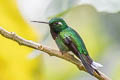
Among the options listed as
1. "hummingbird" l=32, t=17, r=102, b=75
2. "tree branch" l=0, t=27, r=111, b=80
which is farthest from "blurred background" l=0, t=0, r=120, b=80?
"tree branch" l=0, t=27, r=111, b=80

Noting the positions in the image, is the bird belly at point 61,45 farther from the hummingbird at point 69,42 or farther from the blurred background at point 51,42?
the blurred background at point 51,42

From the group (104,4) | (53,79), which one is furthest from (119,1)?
(53,79)

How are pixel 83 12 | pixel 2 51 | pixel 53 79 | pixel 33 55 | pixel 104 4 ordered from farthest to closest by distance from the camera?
pixel 2 51, pixel 53 79, pixel 83 12, pixel 33 55, pixel 104 4

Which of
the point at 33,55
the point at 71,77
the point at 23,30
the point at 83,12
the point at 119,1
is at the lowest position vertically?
the point at 71,77

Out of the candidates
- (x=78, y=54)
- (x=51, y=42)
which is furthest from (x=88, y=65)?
(x=51, y=42)

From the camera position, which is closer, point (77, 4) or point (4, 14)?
point (77, 4)

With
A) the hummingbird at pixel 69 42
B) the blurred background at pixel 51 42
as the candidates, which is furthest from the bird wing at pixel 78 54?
the blurred background at pixel 51 42

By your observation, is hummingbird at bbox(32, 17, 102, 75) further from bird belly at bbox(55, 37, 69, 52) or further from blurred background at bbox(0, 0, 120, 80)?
blurred background at bbox(0, 0, 120, 80)

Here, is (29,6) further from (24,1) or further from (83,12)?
(83,12)

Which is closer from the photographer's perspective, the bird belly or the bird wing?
the bird wing
